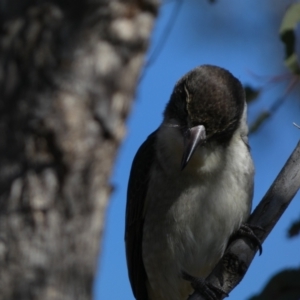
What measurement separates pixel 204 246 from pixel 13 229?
1.83m

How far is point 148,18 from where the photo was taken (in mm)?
2402

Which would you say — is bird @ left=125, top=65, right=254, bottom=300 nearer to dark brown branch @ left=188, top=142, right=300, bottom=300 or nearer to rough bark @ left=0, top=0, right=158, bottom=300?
dark brown branch @ left=188, top=142, right=300, bottom=300

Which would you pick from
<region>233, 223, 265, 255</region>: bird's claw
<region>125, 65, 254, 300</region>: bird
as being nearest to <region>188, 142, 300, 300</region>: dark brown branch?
<region>233, 223, 265, 255</region>: bird's claw

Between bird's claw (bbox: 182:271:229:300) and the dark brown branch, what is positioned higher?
the dark brown branch

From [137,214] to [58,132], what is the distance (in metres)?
1.92

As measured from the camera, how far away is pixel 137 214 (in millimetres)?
4031

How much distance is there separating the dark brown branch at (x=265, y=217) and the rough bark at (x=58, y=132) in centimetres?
84

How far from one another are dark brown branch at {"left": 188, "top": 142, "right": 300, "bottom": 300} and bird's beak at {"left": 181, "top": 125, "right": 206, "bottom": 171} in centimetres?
51

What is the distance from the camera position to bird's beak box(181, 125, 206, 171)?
3379mm

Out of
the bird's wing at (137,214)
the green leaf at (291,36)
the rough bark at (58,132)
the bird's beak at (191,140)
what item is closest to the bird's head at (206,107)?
the bird's beak at (191,140)

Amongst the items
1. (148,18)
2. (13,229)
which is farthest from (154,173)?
(13,229)

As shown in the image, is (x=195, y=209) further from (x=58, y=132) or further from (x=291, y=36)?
(x=58, y=132)

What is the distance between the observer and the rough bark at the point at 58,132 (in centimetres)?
209

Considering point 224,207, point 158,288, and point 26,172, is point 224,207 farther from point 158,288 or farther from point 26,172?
point 26,172
